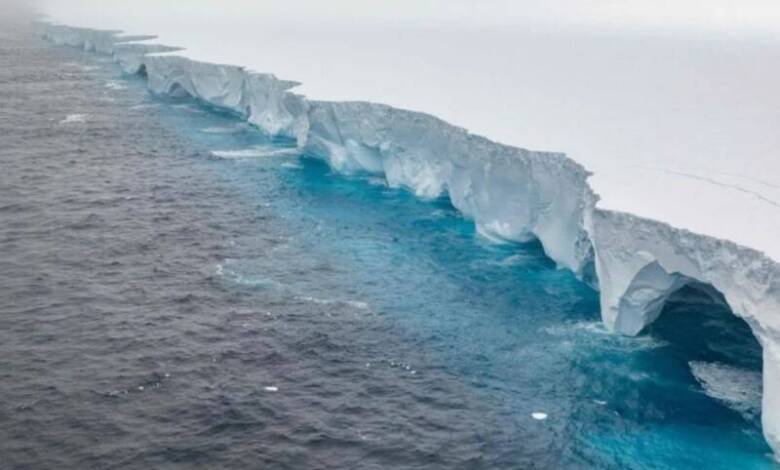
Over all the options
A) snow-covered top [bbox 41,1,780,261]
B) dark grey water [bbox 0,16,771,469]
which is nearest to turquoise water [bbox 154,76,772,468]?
dark grey water [bbox 0,16,771,469]

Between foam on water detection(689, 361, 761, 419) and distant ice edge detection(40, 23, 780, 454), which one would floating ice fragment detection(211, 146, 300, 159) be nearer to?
distant ice edge detection(40, 23, 780, 454)

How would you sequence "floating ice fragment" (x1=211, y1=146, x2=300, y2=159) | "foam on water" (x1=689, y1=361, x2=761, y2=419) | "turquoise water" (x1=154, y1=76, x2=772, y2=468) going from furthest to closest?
"floating ice fragment" (x1=211, y1=146, x2=300, y2=159) → "foam on water" (x1=689, y1=361, x2=761, y2=419) → "turquoise water" (x1=154, y1=76, x2=772, y2=468)

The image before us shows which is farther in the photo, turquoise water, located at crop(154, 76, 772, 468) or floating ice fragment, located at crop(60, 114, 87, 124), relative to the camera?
floating ice fragment, located at crop(60, 114, 87, 124)

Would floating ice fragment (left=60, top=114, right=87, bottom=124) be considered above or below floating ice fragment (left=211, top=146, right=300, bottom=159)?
Answer: below

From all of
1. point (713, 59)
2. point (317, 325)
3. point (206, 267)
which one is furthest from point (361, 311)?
point (713, 59)

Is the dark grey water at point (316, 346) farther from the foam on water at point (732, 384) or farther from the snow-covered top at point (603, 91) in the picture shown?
the snow-covered top at point (603, 91)

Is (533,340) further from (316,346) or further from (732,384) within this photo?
(316,346)
